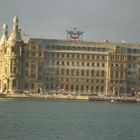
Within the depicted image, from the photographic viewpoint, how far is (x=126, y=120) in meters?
110

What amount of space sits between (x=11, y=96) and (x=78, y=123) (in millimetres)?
98415

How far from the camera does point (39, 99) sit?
A: 194 metres

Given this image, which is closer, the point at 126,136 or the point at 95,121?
the point at 126,136

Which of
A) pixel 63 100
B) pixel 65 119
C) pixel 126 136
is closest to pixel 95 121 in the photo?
pixel 65 119

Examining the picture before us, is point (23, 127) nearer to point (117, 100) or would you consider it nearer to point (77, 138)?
point (77, 138)

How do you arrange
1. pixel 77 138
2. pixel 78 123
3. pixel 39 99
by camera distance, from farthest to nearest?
pixel 39 99 → pixel 78 123 → pixel 77 138

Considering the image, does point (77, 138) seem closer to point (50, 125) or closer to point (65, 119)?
point (50, 125)

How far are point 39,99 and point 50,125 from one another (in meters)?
99.8

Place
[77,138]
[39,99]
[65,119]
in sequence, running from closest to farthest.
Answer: [77,138], [65,119], [39,99]

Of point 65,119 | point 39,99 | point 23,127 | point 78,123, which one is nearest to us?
point 23,127

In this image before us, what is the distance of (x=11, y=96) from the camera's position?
196750 mm

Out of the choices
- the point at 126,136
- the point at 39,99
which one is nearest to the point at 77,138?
the point at 126,136

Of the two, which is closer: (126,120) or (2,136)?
(2,136)

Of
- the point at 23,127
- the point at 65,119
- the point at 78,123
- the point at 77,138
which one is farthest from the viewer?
the point at 65,119
